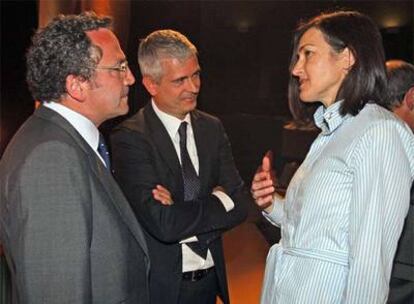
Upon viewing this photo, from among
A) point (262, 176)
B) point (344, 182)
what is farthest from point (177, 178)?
point (344, 182)

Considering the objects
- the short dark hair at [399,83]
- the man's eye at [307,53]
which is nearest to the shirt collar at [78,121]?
the man's eye at [307,53]

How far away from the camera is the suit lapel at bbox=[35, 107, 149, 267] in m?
1.31

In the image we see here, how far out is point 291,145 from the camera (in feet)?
16.6

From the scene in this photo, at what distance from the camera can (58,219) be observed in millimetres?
1191

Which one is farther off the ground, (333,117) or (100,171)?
(333,117)

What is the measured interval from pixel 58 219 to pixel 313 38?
843 mm

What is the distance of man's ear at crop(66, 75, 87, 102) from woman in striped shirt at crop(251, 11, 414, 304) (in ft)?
2.07

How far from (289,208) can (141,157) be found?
26.6 inches

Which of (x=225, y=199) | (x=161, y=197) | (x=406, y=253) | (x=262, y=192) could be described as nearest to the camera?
(x=406, y=253)

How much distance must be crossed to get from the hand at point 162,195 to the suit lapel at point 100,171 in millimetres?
384

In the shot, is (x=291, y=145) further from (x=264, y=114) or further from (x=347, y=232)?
(x=347, y=232)

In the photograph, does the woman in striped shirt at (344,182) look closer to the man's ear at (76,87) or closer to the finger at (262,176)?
the finger at (262,176)

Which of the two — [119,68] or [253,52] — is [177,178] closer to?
[119,68]

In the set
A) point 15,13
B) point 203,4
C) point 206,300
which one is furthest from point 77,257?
point 203,4
